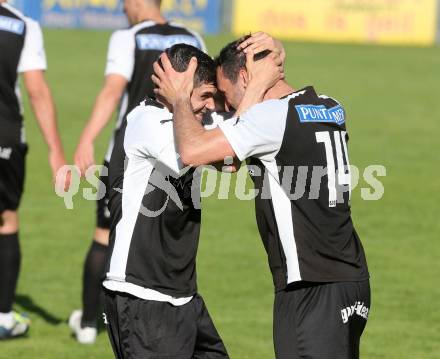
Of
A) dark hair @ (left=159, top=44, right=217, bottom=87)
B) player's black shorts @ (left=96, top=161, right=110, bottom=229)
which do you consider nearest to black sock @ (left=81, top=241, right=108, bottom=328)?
player's black shorts @ (left=96, top=161, right=110, bottom=229)

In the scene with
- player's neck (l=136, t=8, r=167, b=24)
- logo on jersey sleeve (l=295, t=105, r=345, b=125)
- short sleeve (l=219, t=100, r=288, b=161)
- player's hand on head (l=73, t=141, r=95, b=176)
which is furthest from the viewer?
player's neck (l=136, t=8, r=167, b=24)

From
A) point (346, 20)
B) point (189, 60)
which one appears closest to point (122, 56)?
point (189, 60)

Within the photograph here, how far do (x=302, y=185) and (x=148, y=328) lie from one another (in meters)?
1.01

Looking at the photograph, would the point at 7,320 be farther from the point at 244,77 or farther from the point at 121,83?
the point at 244,77

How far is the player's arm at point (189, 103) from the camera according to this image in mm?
4926

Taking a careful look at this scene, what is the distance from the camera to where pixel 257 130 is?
4.91 meters

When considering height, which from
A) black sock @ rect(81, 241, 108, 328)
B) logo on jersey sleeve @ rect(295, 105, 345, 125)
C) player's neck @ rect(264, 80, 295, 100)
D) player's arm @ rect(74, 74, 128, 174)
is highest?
player's neck @ rect(264, 80, 295, 100)

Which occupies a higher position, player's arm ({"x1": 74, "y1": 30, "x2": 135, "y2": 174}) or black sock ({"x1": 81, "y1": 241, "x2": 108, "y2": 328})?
player's arm ({"x1": 74, "y1": 30, "x2": 135, "y2": 174})

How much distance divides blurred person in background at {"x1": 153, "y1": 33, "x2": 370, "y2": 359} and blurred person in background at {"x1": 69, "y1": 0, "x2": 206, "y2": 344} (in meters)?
2.73

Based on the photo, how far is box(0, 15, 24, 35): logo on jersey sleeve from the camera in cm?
762

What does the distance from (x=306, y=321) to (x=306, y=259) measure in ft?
0.93

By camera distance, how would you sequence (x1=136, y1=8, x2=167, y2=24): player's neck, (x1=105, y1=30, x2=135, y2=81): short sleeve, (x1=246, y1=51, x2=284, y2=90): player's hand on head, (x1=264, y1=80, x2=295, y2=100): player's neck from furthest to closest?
(x1=136, y1=8, x2=167, y2=24): player's neck
(x1=105, y1=30, x2=135, y2=81): short sleeve
(x1=264, y1=80, x2=295, y2=100): player's neck
(x1=246, y1=51, x2=284, y2=90): player's hand on head

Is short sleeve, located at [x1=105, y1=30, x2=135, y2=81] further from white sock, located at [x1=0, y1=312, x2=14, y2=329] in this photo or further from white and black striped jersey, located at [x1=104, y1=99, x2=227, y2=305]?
white and black striped jersey, located at [x1=104, y1=99, x2=227, y2=305]

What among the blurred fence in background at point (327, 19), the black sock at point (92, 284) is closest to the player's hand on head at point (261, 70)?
the black sock at point (92, 284)
